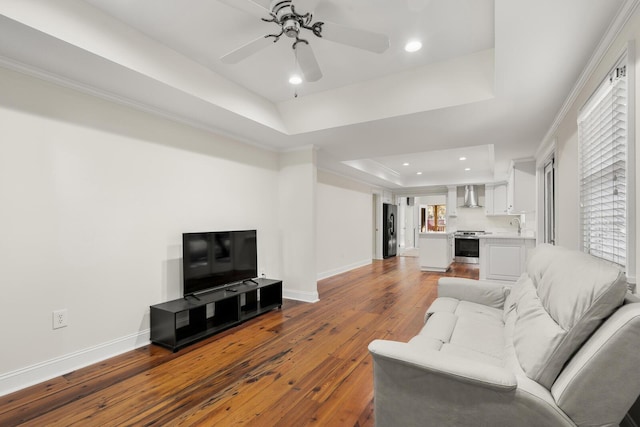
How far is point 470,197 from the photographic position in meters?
8.62

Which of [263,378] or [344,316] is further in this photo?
[344,316]

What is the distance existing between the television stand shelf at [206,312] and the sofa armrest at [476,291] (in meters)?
2.17

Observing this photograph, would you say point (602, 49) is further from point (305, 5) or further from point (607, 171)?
point (305, 5)

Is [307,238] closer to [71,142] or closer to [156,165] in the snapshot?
[156,165]

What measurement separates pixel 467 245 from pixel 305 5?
7.89 m

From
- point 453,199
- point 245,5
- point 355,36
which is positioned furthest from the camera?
point 453,199

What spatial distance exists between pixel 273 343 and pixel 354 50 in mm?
2884

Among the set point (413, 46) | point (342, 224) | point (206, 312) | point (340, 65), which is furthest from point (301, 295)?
point (413, 46)

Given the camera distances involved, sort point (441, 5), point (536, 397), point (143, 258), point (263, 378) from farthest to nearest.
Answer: point (143, 258) < point (263, 378) < point (441, 5) < point (536, 397)

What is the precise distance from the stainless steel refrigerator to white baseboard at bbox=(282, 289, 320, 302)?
4786 mm

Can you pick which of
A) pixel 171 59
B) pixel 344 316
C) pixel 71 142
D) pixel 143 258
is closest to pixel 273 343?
pixel 344 316

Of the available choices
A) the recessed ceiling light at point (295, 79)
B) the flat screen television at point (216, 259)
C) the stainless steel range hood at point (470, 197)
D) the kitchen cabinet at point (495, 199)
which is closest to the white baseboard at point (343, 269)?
the flat screen television at point (216, 259)

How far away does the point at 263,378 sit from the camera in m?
2.36

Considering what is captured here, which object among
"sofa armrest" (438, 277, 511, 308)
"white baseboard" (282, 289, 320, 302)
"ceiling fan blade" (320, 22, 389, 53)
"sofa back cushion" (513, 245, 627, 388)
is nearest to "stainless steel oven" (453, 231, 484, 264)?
"white baseboard" (282, 289, 320, 302)
